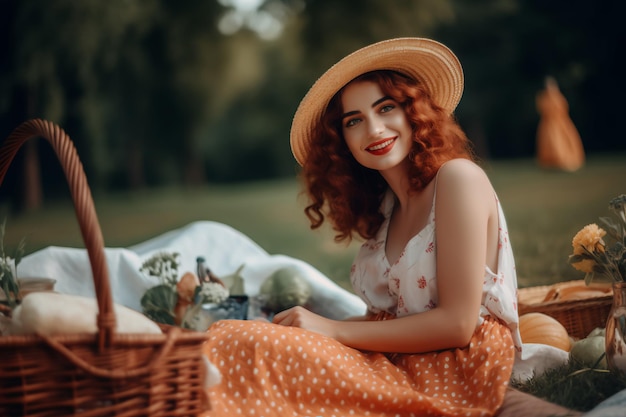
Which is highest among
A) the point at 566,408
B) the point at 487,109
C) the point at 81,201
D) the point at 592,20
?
the point at 592,20

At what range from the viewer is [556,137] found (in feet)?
38.9

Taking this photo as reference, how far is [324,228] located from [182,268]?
15.9 feet

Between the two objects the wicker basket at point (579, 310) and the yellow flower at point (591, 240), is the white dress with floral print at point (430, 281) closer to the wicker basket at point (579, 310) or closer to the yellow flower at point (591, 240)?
the yellow flower at point (591, 240)

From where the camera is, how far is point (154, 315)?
3039mm

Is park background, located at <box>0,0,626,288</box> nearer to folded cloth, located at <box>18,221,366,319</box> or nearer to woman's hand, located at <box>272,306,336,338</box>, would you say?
folded cloth, located at <box>18,221,366,319</box>

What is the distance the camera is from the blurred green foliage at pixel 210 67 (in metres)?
10.3

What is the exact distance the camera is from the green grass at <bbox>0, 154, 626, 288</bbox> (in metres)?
4.96

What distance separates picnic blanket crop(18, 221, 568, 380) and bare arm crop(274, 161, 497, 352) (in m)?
1.15

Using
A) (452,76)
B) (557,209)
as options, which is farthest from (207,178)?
(452,76)

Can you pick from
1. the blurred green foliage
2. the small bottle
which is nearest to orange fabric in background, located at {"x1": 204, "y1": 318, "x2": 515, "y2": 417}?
the small bottle

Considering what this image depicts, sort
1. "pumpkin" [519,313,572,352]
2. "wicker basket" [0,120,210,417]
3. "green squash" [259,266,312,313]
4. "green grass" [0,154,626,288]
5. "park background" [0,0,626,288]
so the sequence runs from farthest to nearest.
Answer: "park background" [0,0,626,288], "green grass" [0,154,626,288], "green squash" [259,266,312,313], "pumpkin" [519,313,572,352], "wicker basket" [0,120,210,417]

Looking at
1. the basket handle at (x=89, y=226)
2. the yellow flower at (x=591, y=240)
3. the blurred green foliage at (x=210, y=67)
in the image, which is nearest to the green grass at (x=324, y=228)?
the yellow flower at (x=591, y=240)

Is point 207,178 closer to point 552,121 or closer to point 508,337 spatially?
point 552,121

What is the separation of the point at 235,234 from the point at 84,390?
2449 millimetres
